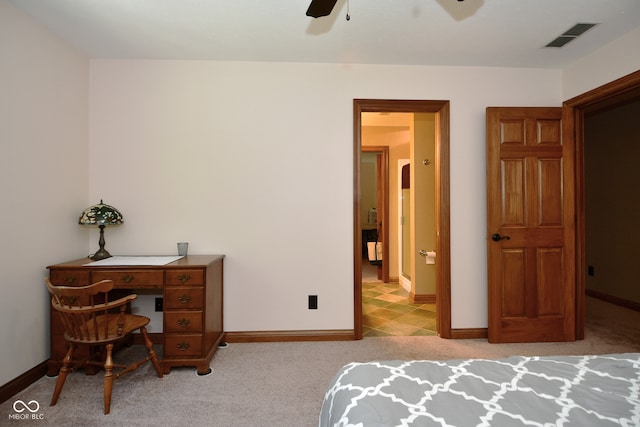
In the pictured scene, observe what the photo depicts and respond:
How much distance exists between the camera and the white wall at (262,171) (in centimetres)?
286

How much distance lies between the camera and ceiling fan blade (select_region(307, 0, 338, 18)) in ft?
4.37

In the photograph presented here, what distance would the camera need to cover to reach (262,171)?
2926 millimetres

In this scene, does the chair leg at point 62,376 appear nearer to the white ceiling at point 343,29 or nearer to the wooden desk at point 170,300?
the wooden desk at point 170,300

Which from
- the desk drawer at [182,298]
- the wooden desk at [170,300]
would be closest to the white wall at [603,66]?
the wooden desk at [170,300]

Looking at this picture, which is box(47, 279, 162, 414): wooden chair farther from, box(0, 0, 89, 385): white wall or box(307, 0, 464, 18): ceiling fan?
box(307, 0, 464, 18): ceiling fan

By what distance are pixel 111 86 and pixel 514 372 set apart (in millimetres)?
3594

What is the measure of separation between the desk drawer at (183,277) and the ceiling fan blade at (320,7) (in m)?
1.86

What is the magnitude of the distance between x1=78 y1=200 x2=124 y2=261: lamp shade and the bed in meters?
2.32

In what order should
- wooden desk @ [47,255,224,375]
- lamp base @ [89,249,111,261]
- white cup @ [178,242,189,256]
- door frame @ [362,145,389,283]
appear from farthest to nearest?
door frame @ [362,145,389,283]
white cup @ [178,242,189,256]
lamp base @ [89,249,111,261]
wooden desk @ [47,255,224,375]

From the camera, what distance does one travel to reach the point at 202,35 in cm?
246

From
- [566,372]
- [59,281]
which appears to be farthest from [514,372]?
[59,281]

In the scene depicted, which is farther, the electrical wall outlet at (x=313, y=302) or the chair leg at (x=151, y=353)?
the electrical wall outlet at (x=313, y=302)

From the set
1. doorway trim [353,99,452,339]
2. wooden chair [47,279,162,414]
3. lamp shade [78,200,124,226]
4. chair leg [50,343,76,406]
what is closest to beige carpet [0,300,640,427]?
chair leg [50,343,76,406]

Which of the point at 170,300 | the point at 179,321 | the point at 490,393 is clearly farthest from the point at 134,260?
the point at 490,393
